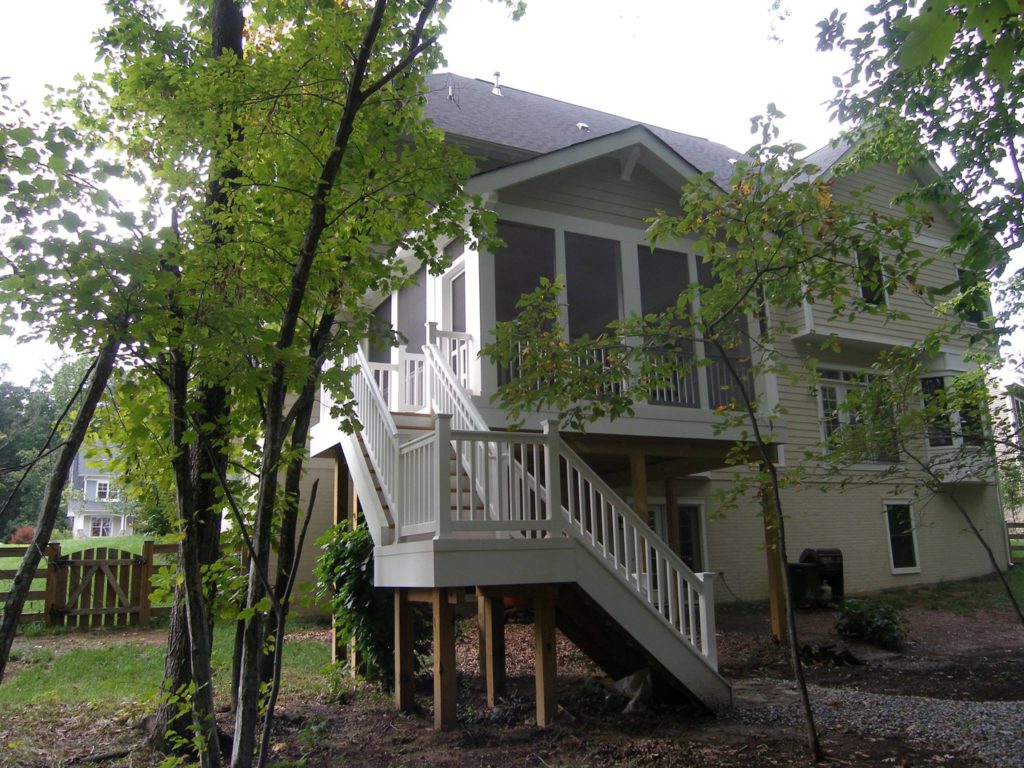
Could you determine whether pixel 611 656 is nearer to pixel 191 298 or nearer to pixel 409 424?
pixel 409 424

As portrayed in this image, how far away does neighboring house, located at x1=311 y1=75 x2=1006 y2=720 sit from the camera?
21.5ft

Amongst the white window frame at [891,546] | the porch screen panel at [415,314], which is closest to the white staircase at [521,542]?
the porch screen panel at [415,314]

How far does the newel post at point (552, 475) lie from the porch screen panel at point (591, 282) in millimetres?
3957

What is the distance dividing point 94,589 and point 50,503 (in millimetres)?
10397

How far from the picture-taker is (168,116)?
15.7 feet

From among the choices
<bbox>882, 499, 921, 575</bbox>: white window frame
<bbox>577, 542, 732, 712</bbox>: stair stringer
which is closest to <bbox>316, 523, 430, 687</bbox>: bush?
<bbox>577, 542, 732, 712</bbox>: stair stringer

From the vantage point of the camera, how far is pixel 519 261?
1144cm

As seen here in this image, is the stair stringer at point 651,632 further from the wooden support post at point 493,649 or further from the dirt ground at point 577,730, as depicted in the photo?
the wooden support post at point 493,649

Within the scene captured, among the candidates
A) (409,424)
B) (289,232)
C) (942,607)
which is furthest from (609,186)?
(942,607)

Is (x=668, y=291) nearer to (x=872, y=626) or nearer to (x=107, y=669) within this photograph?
(x=872, y=626)

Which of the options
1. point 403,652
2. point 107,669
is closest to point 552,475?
point 403,652

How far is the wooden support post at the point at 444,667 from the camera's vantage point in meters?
6.51

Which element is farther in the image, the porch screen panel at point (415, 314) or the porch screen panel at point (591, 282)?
the porch screen panel at point (415, 314)

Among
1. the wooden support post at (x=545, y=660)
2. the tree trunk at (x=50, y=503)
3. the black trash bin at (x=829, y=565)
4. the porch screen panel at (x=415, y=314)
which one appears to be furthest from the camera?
the black trash bin at (x=829, y=565)
